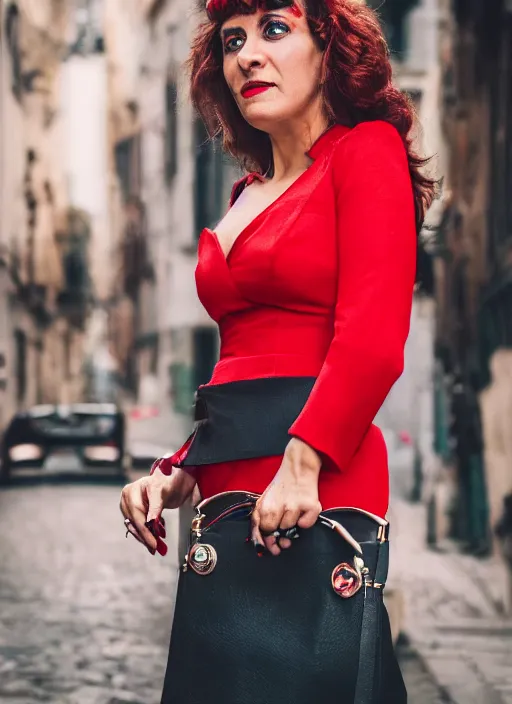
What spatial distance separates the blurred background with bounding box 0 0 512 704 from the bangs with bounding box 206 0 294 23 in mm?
235

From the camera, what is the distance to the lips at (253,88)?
197 centimetres

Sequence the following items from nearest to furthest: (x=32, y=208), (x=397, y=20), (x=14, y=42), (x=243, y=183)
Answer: (x=243, y=183) → (x=397, y=20) → (x=14, y=42) → (x=32, y=208)

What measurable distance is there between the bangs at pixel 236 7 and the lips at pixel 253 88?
12 cm

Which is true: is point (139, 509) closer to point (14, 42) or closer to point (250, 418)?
point (250, 418)

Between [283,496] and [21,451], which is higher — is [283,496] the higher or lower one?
the higher one

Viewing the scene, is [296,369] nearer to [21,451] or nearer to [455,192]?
[455,192]

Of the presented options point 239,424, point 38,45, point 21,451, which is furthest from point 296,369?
point 38,45

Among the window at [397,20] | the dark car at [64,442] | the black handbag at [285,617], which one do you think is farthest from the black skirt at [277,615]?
the dark car at [64,442]

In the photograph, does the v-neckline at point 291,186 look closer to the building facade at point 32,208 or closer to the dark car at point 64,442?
the dark car at point 64,442

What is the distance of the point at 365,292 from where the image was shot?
68.0 inches

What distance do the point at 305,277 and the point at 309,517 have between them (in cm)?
37

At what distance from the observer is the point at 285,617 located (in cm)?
173

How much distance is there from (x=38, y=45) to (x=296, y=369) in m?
23.4

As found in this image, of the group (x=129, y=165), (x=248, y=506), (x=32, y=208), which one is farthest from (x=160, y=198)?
(x=248, y=506)
